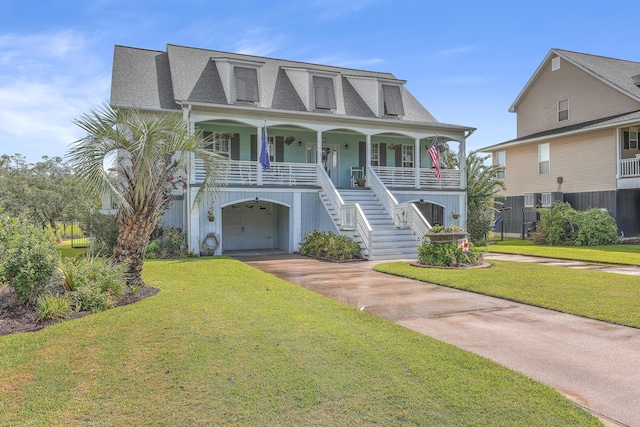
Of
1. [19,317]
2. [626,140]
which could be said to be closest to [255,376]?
[19,317]

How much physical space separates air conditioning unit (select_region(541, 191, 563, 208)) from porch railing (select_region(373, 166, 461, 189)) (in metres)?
6.97

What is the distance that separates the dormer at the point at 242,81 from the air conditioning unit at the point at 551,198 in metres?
16.5

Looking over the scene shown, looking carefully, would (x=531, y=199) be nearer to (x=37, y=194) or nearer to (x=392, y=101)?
(x=392, y=101)

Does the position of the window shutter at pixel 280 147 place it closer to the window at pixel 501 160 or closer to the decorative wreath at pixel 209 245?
the decorative wreath at pixel 209 245

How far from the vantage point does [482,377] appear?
3.83 m

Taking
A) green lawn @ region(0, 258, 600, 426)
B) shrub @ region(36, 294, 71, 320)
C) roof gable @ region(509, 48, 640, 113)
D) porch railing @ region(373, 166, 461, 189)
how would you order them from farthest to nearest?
roof gable @ region(509, 48, 640, 113)
porch railing @ region(373, 166, 461, 189)
shrub @ region(36, 294, 71, 320)
green lawn @ region(0, 258, 600, 426)

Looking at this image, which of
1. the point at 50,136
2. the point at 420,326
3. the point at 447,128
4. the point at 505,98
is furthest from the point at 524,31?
the point at 50,136

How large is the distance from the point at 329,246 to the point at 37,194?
2337cm

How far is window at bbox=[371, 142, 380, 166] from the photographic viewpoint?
2075cm

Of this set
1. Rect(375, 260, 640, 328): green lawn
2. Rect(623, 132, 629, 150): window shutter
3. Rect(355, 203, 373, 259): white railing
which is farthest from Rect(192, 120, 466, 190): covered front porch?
Rect(623, 132, 629, 150): window shutter

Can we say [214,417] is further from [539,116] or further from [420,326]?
[539,116]

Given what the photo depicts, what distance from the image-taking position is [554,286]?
27.5ft

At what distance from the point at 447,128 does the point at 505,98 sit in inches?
486

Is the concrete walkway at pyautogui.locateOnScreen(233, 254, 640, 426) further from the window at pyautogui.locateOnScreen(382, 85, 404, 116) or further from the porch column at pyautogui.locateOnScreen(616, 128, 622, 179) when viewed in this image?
the porch column at pyautogui.locateOnScreen(616, 128, 622, 179)
